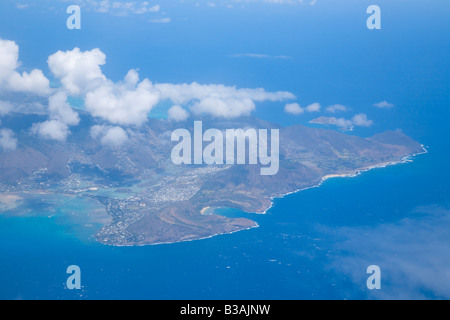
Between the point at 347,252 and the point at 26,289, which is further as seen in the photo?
the point at 347,252


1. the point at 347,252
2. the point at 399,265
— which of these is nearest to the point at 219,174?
the point at 347,252

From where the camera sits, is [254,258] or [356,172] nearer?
[254,258]

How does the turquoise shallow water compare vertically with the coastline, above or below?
below

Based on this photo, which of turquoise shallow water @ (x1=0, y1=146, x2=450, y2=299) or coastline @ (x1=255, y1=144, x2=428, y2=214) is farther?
coastline @ (x1=255, y1=144, x2=428, y2=214)

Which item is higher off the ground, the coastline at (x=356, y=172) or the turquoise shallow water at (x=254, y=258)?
the coastline at (x=356, y=172)

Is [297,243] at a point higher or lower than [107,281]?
higher

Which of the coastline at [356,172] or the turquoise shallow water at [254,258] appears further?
the coastline at [356,172]

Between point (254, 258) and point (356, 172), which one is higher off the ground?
point (356, 172)
